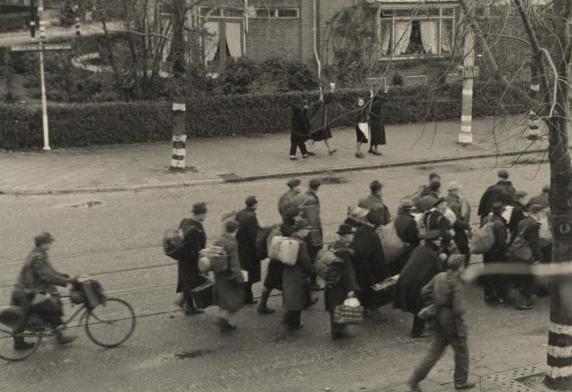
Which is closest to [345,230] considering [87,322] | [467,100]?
[87,322]

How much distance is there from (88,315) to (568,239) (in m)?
5.68

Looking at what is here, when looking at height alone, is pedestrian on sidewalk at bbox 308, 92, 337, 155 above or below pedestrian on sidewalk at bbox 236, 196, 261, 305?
above

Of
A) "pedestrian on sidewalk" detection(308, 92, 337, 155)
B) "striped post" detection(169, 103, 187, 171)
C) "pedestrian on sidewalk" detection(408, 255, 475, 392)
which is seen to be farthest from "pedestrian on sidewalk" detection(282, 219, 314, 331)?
"pedestrian on sidewalk" detection(308, 92, 337, 155)

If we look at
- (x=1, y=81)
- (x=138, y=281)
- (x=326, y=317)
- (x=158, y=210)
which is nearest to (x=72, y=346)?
(x=138, y=281)

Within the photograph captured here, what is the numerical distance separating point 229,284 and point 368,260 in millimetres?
1821

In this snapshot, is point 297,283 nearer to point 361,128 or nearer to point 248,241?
point 248,241

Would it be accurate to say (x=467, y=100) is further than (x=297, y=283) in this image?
Yes

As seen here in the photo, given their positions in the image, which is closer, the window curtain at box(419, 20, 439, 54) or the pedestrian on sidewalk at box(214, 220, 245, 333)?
the pedestrian on sidewalk at box(214, 220, 245, 333)

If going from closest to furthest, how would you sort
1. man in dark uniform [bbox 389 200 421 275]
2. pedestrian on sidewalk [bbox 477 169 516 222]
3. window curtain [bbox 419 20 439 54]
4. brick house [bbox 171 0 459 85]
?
man in dark uniform [bbox 389 200 421 275] < pedestrian on sidewalk [bbox 477 169 516 222] < brick house [bbox 171 0 459 85] < window curtain [bbox 419 20 439 54]

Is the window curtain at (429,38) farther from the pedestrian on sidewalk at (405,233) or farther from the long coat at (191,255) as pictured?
the long coat at (191,255)

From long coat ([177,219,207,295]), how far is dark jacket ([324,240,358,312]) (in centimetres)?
176

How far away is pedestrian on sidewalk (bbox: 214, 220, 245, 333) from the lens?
34.5 ft

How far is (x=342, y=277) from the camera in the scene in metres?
10.5

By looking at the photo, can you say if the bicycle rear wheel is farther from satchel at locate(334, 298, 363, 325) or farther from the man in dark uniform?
the man in dark uniform
